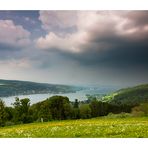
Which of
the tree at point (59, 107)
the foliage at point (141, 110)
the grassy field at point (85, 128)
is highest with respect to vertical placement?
the tree at point (59, 107)

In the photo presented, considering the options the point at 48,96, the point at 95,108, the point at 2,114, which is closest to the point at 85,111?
the point at 95,108

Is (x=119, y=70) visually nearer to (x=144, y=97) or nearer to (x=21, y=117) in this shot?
(x=144, y=97)

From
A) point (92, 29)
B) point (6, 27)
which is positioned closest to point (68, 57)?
point (92, 29)

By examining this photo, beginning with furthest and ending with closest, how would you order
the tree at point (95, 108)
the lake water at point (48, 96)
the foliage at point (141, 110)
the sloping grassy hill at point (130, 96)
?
the tree at point (95, 108) → the lake water at point (48, 96) → the foliage at point (141, 110) → the sloping grassy hill at point (130, 96)

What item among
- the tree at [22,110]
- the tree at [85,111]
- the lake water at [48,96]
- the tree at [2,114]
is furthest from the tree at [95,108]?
the tree at [2,114]

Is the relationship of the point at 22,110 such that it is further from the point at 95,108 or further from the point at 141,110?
the point at 141,110

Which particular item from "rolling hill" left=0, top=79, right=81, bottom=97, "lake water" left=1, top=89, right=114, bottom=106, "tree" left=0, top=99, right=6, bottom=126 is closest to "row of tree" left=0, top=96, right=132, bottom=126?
"tree" left=0, top=99, right=6, bottom=126

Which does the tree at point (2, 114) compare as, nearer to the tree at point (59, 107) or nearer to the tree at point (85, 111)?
the tree at point (59, 107)
